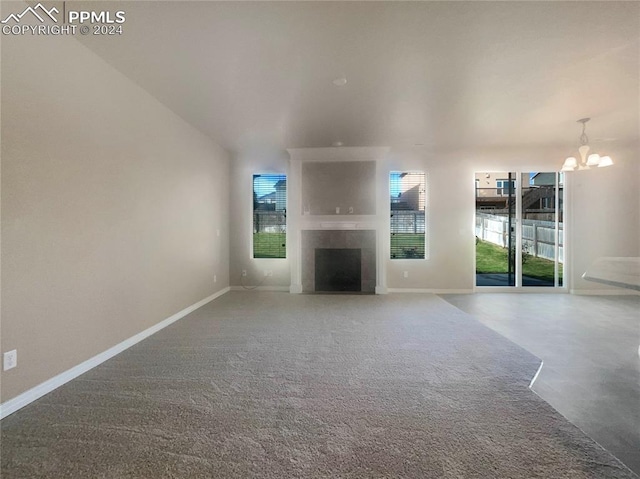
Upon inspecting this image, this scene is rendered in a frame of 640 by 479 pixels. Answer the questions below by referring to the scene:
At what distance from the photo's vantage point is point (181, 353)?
8.63ft

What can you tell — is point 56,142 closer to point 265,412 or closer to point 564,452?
point 265,412

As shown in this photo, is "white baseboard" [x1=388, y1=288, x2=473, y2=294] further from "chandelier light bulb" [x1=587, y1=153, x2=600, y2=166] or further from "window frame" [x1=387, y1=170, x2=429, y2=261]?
"chandelier light bulb" [x1=587, y1=153, x2=600, y2=166]

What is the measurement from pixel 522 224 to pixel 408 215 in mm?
2121

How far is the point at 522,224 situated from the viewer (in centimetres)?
531

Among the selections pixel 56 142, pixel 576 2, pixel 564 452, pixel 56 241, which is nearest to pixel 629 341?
pixel 564 452

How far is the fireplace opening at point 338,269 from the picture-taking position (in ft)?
17.5

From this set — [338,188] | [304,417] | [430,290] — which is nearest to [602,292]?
[430,290]

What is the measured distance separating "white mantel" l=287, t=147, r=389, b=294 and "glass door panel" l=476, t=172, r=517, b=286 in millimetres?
1828

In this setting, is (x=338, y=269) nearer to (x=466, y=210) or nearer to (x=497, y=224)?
(x=466, y=210)

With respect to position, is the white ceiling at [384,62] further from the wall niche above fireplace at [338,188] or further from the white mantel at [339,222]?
the white mantel at [339,222]

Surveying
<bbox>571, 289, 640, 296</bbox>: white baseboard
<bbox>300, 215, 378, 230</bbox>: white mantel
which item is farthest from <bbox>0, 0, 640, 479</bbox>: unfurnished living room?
<bbox>300, 215, 378, 230</bbox>: white mantel

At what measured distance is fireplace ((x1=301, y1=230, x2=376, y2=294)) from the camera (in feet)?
17.4

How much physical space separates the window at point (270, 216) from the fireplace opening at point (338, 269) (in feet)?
2.70

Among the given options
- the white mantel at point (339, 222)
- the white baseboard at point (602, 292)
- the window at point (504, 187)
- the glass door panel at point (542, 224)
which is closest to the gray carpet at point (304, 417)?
the white mantel at point (339, 222)
